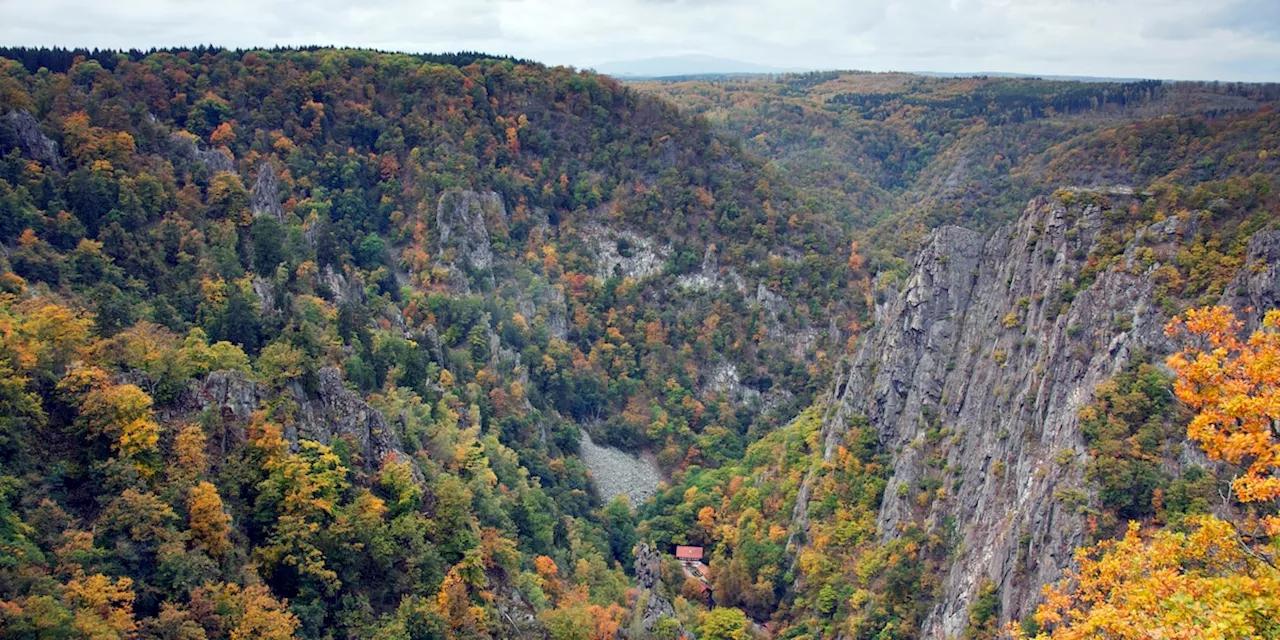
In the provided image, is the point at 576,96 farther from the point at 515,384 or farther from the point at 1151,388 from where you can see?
the point at 1151,388

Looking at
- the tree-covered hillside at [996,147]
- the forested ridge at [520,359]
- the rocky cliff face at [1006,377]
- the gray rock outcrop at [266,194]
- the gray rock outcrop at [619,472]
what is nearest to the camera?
the forested ridge at [520,359]

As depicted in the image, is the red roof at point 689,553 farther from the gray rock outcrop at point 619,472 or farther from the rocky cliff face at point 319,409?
the rocky cliff face at point 319,409

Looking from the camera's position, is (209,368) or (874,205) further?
(874,205)

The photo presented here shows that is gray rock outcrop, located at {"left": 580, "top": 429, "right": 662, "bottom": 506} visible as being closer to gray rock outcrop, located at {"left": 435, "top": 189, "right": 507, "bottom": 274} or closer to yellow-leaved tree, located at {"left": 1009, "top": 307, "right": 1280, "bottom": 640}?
gray rock outcrop, located at {"left": 435, "top": 189, "right": 507, "bottom": 274}

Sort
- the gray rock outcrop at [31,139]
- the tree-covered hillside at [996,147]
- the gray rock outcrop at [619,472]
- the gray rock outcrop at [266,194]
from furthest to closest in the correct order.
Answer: the tree-covered hillside at [996,147] → the gray rock outcrop at [619,472] → the gray rock outcrop at [266,194] → the gray rock outcrop at [31,139]

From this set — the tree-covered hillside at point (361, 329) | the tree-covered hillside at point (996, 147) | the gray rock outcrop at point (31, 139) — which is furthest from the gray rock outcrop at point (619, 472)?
the gray rock outcrop at point (31, 139)

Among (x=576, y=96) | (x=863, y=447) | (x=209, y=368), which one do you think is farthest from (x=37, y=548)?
(x=576, y=96)

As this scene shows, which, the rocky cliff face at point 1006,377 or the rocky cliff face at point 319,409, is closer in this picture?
the rocky cliff face at point 319,409
